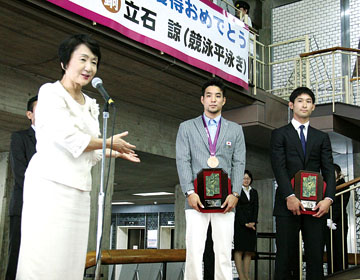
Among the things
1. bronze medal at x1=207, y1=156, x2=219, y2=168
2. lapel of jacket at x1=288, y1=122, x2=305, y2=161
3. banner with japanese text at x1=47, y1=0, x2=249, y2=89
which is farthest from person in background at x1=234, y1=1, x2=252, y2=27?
bronze medal at x1=207, y1=156, x2=219, y2=168

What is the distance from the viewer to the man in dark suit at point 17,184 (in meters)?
3.35

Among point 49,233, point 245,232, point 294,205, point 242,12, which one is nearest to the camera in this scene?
point 49,233

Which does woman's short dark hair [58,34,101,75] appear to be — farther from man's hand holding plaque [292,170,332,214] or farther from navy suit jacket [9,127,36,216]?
man's hand holding plaque [292,170,332,214]

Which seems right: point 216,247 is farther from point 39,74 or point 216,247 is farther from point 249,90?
point 249,90

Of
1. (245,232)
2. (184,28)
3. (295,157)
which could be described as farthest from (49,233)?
(245,232)

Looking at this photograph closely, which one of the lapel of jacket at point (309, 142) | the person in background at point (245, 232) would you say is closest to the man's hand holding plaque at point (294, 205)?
the lapel of jacket at point (309, 142)

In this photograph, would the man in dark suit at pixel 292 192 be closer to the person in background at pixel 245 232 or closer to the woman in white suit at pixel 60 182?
the woman in white suit at pixel 60 182

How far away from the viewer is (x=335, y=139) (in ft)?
29.3

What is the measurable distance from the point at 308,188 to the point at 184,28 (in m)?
2.86

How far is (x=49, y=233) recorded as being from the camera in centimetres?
178

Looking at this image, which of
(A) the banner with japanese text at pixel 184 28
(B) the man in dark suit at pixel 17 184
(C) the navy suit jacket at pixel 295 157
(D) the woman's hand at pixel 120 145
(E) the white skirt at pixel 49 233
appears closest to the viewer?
(E) the white skirt at pixel 49 233

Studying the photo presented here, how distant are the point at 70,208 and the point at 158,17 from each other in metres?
3.82

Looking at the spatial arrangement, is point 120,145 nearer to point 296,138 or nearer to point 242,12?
point 296,138

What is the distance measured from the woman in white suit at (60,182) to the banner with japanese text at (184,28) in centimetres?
263
